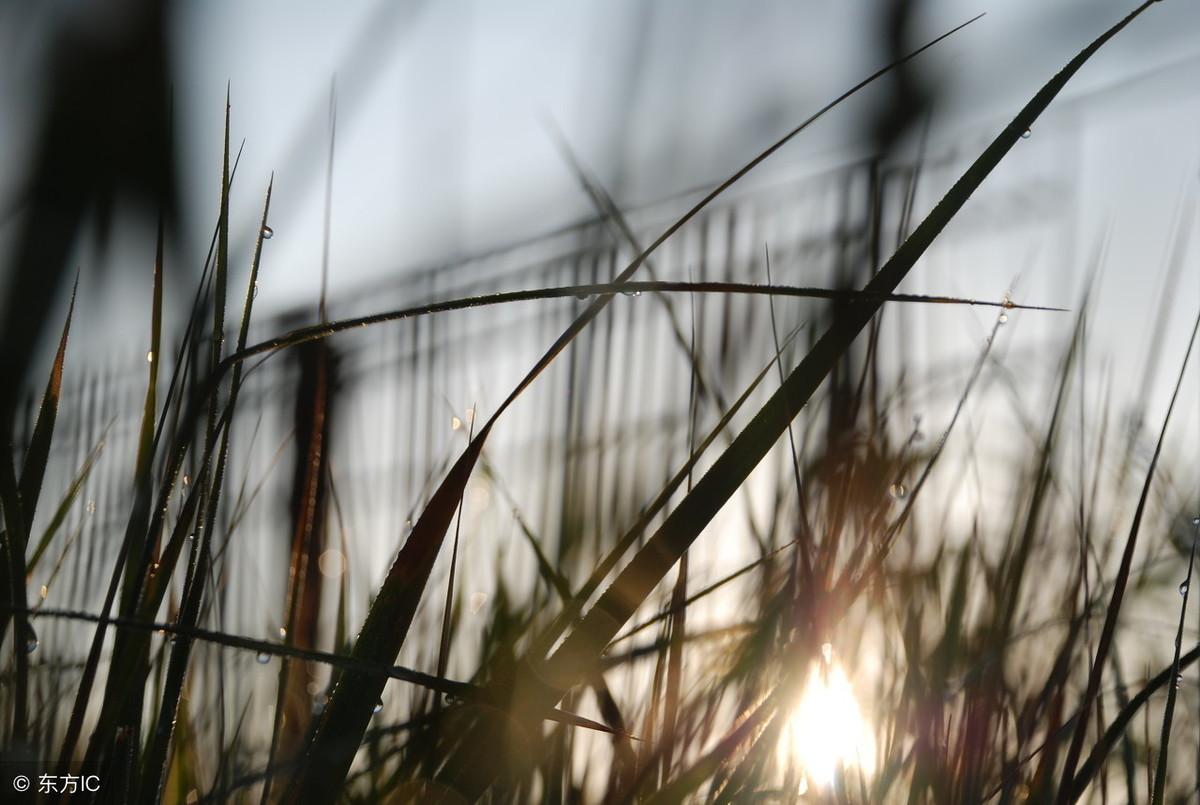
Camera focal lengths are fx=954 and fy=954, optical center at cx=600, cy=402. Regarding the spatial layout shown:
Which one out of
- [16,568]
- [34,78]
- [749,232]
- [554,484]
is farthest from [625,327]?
[34,78]

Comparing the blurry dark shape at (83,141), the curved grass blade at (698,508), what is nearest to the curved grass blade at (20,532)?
the curved grass blade at (698,508)

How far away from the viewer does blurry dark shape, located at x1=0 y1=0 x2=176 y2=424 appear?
1162 mm

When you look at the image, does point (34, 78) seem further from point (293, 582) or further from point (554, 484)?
point (293, 582)

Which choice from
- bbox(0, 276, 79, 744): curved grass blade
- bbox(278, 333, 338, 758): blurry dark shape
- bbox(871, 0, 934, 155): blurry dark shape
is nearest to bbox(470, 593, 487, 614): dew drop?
bbox(278, 333, 338, 758): blurry dark shape

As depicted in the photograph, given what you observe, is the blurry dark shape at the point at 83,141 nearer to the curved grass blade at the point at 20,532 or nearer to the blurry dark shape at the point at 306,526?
the blurry dark shape at the point at 306,526

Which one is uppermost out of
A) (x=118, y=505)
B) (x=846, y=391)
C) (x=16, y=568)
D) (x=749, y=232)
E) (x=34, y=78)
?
(x=34, y=78)

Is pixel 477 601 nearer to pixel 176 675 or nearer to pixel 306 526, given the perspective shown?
pixel 306 526

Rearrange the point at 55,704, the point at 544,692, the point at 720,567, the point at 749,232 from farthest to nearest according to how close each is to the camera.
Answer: the point at 749,232
the point at 720,567
the point at 55,704
the point at 544,692

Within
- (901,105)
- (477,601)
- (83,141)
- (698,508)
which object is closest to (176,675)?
(698,508)

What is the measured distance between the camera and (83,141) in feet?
4.79

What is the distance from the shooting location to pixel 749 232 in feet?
4.00

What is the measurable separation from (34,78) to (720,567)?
1407 mm

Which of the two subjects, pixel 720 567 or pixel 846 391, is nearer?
pixel 846 391

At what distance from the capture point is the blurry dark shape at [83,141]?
3.81 ft
